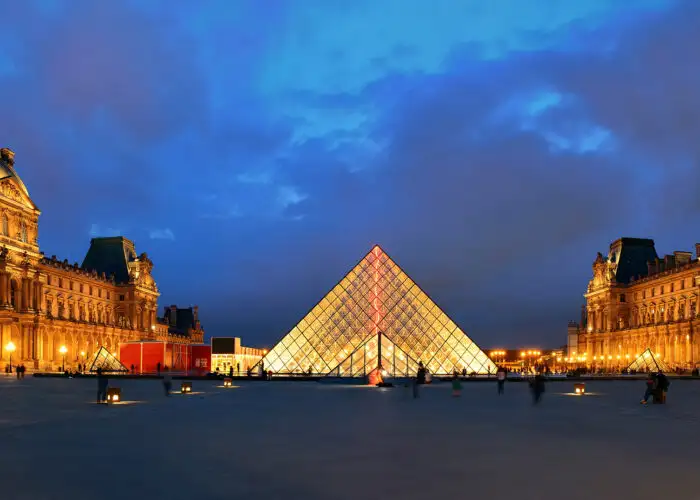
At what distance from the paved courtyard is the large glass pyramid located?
2454cm

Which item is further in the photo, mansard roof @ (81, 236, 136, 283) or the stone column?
mansard roof @ (81, 236, 136, 283)

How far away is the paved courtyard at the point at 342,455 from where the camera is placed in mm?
6918

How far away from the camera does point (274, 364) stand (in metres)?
41.8

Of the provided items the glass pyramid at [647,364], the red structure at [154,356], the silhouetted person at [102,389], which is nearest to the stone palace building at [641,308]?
the glass pyramid at [647,364]

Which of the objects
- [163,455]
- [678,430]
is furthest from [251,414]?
[678,430]

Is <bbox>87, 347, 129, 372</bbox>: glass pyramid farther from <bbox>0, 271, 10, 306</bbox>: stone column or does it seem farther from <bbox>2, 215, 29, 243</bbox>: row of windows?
<bbox>2, 215, 29, 243</bbox>: row of windows

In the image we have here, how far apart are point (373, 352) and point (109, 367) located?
20.7 meters

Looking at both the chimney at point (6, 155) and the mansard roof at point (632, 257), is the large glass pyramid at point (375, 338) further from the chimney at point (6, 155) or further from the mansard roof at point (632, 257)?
the mansard roof at point (632, 257)

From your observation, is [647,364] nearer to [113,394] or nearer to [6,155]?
[113,394]

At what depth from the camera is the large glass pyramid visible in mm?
40719

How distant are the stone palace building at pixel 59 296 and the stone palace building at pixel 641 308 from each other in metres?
52.7

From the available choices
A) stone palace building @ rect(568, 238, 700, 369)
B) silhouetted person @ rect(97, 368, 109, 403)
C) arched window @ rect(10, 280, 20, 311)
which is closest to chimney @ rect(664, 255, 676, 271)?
stone palace building @ rect(568, 238, 700, 369)

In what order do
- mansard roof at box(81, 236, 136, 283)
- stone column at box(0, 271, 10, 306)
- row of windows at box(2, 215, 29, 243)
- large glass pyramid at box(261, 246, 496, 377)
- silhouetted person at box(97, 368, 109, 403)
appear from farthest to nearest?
mansard roof at box(81, 236, 136, 283) < row of windows at box(2, 215, 29, 243) < stone column at box(0, 271, 10, 306) < large glass pyramid at box(261, 246, 496, 377) < silhouetted person at box(97, 368, 109, 403)

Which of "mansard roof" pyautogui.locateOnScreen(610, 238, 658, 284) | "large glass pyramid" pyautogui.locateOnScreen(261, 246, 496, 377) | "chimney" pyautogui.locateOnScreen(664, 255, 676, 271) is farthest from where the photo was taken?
"mansard roof" pyautogui.locateOnScreen(610, 238, 658, 284)
